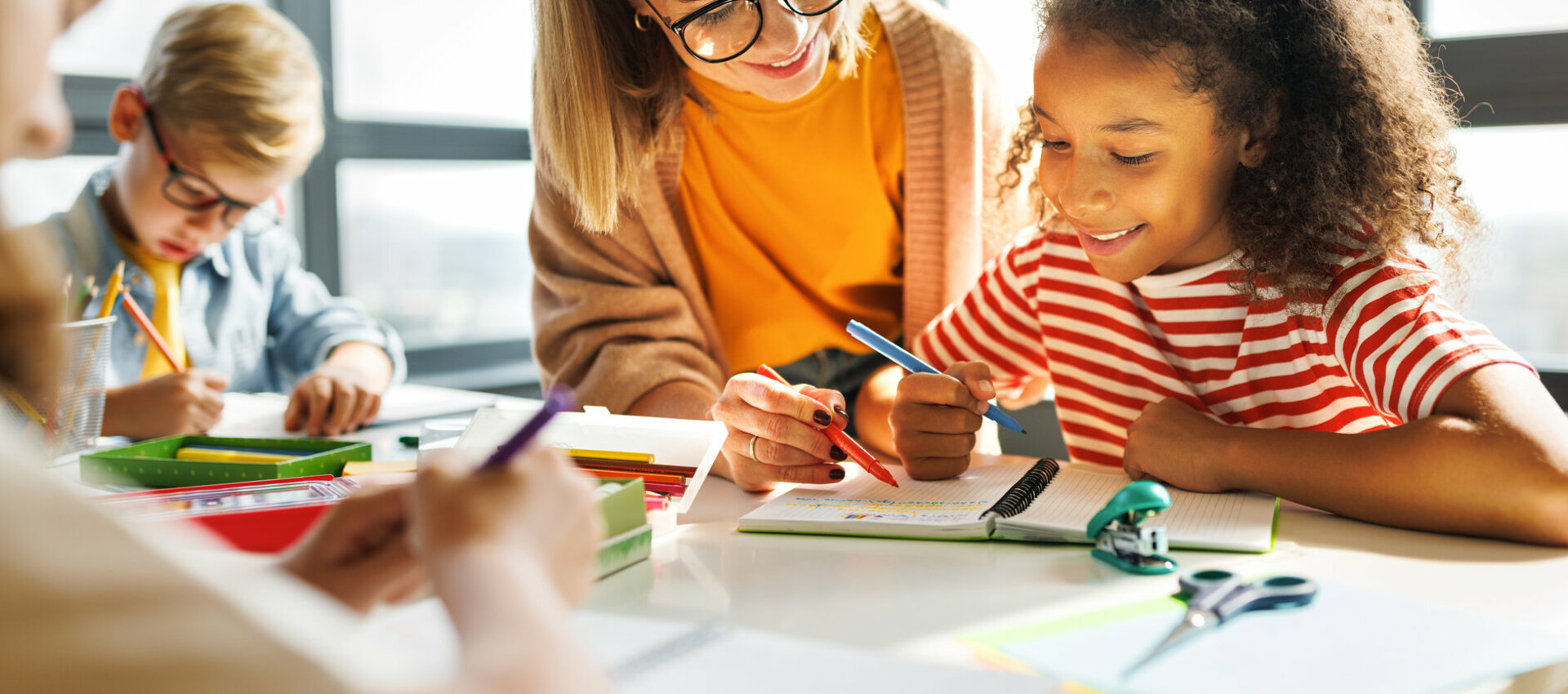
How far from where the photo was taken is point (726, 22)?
1.17 metres

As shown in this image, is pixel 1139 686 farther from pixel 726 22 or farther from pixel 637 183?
pixel 637 183

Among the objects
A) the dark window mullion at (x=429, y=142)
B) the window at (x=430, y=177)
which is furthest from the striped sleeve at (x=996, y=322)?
the window at (x=430, y=177)

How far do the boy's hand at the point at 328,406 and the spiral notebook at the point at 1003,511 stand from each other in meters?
0.68

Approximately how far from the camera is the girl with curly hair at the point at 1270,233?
33.9 inches

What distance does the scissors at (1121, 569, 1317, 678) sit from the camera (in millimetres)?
591

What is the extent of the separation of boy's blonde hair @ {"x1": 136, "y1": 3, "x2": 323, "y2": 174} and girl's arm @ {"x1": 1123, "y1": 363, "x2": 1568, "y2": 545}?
147 centimetres

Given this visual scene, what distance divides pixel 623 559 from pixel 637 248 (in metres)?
0.72

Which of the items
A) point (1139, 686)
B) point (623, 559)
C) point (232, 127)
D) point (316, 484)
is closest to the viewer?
point (1139, 686)

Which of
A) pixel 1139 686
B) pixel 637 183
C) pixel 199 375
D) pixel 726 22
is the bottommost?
pixel 199 375

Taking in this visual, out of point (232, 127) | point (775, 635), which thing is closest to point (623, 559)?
point (775, 635)

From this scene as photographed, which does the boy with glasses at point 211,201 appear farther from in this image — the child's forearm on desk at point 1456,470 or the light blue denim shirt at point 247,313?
the child's forearm on desk at point 1456,470

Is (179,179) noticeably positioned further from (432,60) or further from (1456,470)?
(1456,470)

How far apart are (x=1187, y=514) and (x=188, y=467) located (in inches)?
34.3

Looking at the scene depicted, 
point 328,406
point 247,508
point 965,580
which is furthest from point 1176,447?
point 328,406
